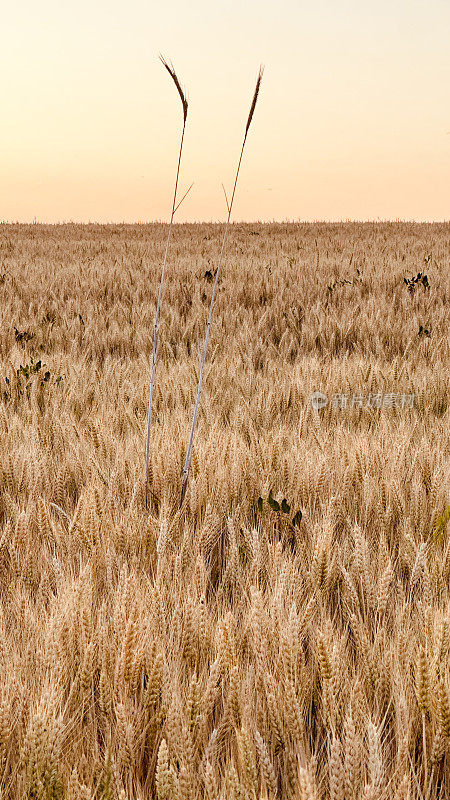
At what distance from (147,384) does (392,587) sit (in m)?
2.08

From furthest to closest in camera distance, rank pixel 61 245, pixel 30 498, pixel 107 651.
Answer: pixel 61 245, pixel 30 498, pixel 107 651

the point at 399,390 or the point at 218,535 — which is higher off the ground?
the point at 399,390

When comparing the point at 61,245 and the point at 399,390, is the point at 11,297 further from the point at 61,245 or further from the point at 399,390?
the point at 61,245

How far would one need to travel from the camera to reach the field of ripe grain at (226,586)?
3.23 ft

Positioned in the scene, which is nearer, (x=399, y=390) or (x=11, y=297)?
(x=399, y=390)

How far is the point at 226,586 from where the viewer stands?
1.56 meters

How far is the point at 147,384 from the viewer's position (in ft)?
10.8

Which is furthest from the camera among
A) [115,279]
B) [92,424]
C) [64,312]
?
[115,279]

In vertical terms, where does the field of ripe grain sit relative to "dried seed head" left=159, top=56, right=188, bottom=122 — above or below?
below

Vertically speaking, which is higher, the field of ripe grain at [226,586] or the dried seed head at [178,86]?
the dried seed head at [178,86]

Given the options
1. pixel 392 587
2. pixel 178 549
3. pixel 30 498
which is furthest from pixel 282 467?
pixel 30 498

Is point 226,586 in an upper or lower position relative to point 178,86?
lower

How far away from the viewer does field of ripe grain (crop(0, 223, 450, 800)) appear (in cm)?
98

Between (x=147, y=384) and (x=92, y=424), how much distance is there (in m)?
0.78
